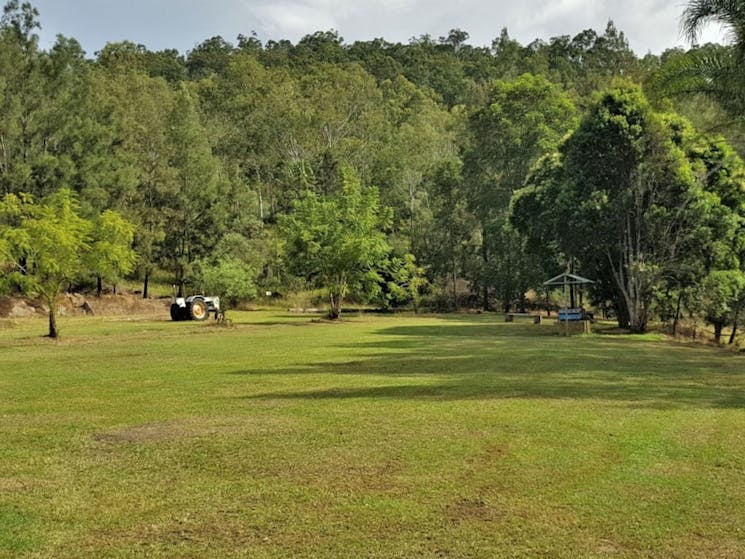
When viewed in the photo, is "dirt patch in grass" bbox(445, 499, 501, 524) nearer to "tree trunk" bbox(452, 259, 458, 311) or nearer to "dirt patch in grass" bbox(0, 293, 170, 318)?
"dirt patch in grass" bbox(0, 293, 170, 318)

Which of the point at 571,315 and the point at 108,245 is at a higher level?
the point at 108,245

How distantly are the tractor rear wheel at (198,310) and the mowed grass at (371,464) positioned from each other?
24387mm

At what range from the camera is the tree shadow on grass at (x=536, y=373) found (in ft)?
37.4

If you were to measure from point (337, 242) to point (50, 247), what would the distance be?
17.3m

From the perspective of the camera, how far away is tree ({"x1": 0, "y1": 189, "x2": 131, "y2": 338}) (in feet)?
78.8

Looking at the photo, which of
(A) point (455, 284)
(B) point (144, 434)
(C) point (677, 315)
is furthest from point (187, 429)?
(A) point (455, 284)

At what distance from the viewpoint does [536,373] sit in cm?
1459

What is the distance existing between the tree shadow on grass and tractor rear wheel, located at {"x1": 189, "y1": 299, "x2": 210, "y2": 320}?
19.1 m

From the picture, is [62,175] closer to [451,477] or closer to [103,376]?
[103,376]

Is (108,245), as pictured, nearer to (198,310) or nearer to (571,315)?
(198,310)

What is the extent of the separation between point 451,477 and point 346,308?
50.0m

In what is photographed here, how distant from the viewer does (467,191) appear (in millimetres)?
58938

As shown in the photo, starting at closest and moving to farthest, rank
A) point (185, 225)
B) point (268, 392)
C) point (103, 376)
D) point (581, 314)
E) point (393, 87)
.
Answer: point (268, 392)
point (103, 376)
point (581, 314)
point (185, 225)
point (393, 87)

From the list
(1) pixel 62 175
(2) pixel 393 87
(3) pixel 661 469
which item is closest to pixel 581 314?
(3) pixel 661 469
